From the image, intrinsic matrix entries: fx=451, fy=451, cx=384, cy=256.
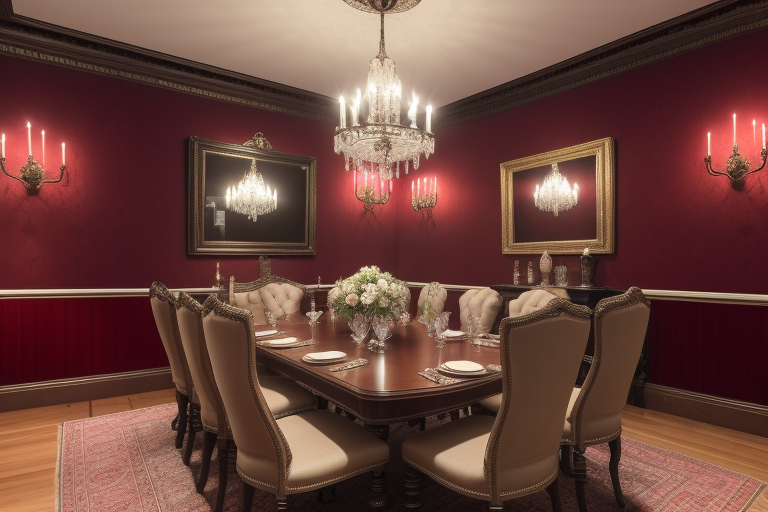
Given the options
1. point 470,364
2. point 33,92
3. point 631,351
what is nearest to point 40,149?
point 33,92

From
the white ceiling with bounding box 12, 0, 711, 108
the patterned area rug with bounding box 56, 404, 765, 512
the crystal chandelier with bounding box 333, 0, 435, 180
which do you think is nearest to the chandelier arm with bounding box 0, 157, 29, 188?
the white ceiling with bounding box 12, 0, 711, 108

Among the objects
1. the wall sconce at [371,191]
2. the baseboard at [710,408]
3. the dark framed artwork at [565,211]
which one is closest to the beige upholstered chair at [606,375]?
the baseboard at [710,408]

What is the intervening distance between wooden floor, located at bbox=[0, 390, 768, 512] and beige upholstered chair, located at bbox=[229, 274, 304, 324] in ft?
3.49

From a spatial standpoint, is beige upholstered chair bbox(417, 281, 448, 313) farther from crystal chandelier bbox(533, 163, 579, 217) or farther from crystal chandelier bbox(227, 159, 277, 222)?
crystal chandelier bbox(227, 159, 277, 222)

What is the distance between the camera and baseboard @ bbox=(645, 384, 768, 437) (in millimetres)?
3039

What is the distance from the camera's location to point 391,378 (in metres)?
1.71

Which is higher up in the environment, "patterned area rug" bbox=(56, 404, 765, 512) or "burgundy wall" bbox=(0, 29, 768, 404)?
"burgundy wall" bbox=(0, 29, 768, 404)

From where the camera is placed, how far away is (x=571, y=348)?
1474mm

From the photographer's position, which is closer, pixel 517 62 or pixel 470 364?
pixel 470 364

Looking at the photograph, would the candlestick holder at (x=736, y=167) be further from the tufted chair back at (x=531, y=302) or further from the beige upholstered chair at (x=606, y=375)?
the beige upholstered chair at (x=606, y=375)

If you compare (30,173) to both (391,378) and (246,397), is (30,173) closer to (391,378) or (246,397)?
(246,397)

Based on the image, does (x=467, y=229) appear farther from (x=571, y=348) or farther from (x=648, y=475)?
(x=571, y=348)

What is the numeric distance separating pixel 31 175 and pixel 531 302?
385 cm

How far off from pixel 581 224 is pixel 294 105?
10.6 ft
